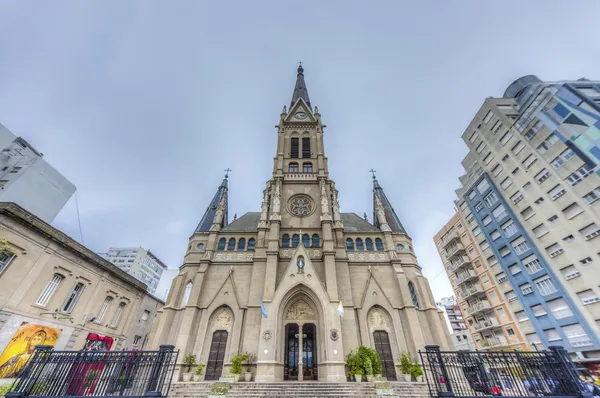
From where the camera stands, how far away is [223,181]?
2791 centimetres

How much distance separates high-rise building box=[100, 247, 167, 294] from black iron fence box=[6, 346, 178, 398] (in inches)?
2916

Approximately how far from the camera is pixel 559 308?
22.3m

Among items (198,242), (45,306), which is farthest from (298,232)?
(45,306)

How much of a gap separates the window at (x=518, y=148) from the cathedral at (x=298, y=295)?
58.8ft

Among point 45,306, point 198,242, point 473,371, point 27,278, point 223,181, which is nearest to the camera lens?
point 473,371

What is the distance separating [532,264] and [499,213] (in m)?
6.56

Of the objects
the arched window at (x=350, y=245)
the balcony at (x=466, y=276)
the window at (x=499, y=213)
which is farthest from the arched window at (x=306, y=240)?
the balcony at (x=466, y=276)

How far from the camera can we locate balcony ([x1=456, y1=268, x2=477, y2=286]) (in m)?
33.0

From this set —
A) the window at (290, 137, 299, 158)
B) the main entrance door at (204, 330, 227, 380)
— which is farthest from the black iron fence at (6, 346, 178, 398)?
the window at (290, 137, 299, 158)

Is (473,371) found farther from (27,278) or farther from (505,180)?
(505,180)

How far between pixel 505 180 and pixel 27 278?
43585 millimetres

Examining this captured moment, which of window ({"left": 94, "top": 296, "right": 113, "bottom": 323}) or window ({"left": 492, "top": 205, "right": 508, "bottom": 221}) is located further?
window ({"left": 492, "top": 205, "right": 508, "bottom": 221})

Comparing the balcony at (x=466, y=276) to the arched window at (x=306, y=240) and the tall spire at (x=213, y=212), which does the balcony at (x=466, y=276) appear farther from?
the tall spire at (x=213, y=212)

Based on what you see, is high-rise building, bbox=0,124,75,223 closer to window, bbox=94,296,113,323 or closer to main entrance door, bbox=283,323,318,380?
window, bbox=94,296,113,323
